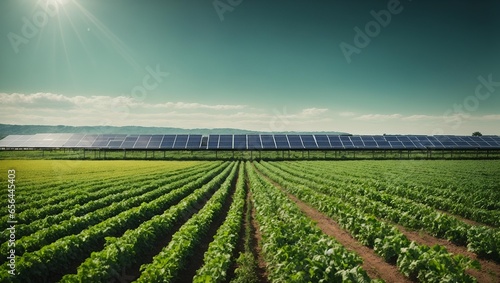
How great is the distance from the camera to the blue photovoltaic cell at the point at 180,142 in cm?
6500

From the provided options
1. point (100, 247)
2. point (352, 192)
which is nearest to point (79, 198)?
point (100, 247)

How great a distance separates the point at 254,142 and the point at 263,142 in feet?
6.89

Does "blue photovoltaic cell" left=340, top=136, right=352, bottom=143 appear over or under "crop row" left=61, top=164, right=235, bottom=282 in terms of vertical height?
over

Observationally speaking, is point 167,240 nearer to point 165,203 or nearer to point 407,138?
point 165,203

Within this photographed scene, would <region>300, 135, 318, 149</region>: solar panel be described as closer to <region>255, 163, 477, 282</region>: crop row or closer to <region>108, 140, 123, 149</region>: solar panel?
<region>108, 140, 123, 149</region>: solar panel

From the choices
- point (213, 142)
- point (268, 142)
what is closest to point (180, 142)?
point (213, 142)

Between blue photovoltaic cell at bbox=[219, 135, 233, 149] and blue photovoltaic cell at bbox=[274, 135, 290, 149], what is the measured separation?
10326 millimetres

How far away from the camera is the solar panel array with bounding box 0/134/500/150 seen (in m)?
65.4

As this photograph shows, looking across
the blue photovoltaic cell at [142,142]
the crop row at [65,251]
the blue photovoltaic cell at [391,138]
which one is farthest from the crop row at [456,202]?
the blue photovoltaic cell at [142,142]

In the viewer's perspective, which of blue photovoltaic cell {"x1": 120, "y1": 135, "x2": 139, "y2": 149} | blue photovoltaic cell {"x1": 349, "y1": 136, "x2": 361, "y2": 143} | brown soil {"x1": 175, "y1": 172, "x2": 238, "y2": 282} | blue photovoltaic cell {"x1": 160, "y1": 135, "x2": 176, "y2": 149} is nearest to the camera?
brown soil {"x1": 175, "y1": 172, "x2": 238, "y2": 282}

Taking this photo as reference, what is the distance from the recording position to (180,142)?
67.0m

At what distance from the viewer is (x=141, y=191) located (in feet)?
78.7

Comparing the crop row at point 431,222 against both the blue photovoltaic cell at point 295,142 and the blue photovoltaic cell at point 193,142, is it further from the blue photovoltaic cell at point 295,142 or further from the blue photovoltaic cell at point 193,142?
the blue photovoltaic cell at point 193,142

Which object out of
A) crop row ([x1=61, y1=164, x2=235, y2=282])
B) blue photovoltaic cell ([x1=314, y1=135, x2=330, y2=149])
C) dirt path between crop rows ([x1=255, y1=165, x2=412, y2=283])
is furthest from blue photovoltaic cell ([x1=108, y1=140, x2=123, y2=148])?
dirt path between crop rows ([x1=255, y1=165, x2=412, y2=283])
